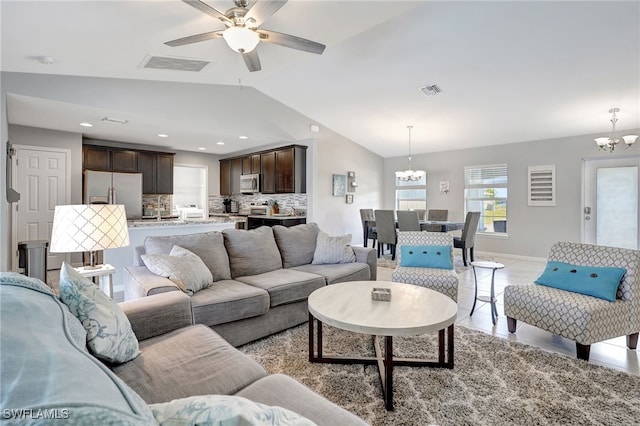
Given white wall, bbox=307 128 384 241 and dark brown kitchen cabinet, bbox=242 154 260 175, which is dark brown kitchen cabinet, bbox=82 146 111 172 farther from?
white wall, bbox=307 128 384 241

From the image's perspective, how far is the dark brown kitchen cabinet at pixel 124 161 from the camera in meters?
6.19

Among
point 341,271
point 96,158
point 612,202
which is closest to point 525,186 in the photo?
point 612,202

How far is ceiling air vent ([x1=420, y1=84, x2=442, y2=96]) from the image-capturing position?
471cm

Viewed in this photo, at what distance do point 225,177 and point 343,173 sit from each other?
120 inches

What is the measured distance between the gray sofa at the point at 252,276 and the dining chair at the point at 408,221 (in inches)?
91.8

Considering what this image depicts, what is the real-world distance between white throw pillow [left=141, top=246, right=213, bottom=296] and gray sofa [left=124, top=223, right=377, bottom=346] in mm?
59

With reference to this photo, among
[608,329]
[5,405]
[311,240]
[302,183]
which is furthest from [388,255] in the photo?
[5,405]

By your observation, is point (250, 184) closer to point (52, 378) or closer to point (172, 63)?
point (172, 63)

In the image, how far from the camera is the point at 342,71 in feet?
15.0

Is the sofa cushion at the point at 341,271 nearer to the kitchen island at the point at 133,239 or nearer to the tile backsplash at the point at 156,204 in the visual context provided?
the kitchen island at the point at 133,239

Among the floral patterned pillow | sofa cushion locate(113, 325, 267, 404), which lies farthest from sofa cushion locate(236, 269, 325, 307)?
the floral patterned pillow

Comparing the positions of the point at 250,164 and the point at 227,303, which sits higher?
the point at 250,164

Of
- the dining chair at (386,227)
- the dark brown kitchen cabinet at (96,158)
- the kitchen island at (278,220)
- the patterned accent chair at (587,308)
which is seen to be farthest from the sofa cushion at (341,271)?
the dark brown kitchen cabinet at (96,158)

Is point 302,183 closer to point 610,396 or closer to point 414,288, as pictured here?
point 414,288
